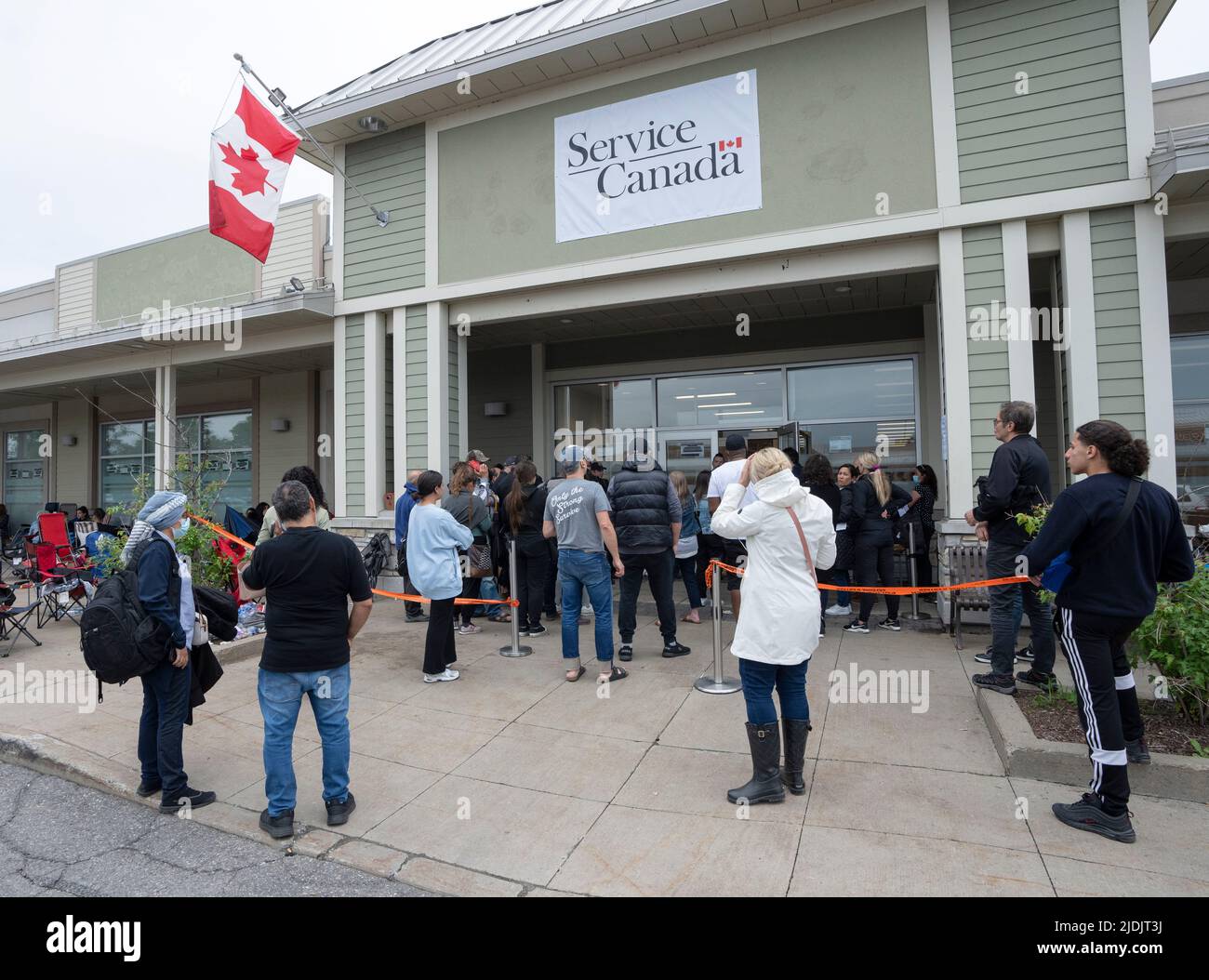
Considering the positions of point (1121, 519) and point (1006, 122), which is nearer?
point (1121, 519)

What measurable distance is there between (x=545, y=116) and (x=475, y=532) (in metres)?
5.66

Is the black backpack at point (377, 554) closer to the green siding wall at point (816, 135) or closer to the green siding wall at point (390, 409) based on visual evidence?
the green siding wall at point (390, 409)

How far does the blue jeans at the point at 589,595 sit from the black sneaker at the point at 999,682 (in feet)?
8.75

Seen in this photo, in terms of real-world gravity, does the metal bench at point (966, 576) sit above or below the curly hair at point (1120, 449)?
below

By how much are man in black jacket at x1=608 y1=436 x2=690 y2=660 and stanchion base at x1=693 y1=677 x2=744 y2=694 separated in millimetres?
775

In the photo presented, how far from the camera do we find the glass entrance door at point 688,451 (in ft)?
36.3

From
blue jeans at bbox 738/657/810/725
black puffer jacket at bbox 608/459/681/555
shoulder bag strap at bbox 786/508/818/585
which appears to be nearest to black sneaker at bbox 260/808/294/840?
blue jeans at bbox 738/657/810/725

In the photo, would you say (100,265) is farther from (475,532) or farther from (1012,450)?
(1012,450)

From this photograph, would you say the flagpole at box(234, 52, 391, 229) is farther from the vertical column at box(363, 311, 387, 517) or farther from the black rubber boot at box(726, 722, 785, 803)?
the black rubber boot at box(726, 722, 785, 803)

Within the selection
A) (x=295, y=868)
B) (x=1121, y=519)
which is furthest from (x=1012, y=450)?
(x=295, y=868)

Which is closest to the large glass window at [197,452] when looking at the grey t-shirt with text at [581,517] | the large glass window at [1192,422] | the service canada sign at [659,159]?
the service canada sign at [659,159]

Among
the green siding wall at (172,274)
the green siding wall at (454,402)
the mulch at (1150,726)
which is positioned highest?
the green siding wall at (172,274)

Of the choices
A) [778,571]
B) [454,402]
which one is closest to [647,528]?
[778,571]

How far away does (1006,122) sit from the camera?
22.0ft
